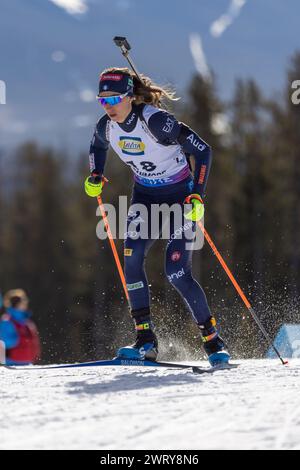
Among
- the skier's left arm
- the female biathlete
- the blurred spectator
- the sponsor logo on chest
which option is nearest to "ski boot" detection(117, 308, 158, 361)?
the female biathlete

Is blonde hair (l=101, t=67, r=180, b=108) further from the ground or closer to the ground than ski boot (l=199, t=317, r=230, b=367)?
further from the ground

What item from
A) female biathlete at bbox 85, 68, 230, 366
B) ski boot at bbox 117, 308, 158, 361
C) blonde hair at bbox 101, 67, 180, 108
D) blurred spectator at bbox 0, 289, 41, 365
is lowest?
blurred spectator at bbox 0, 289, 41, 365

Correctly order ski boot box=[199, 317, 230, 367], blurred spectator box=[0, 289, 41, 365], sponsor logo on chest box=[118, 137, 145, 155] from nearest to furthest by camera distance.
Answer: ski boot box=[199, 317, 230, 367], sponsor logo on chest box=[118, 137, 145, 155], blurred spectator box=[0, 289, 41, 365]

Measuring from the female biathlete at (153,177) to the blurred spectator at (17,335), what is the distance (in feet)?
8.13

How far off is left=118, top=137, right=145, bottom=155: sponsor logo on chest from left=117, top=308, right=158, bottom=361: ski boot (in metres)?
1.09

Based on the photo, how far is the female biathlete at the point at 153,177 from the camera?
5105 millimetres

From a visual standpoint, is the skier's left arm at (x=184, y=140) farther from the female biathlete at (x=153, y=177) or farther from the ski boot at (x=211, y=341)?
the ski boot at (x=211, y=341)

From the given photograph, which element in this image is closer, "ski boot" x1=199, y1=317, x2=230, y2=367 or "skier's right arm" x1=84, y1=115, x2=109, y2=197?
"ski boot" x1=199, y1=317, x2=230, y2=367

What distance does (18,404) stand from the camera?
11.2ft

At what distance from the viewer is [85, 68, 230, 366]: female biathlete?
5.11 metres

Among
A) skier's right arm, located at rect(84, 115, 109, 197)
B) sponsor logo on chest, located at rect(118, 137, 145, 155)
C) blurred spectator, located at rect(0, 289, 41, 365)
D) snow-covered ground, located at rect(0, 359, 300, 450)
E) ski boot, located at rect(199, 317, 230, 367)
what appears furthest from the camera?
blurred spectator, located at rect(0, 289, 41, 365)

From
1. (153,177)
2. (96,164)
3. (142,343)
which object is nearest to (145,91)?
(153,177)

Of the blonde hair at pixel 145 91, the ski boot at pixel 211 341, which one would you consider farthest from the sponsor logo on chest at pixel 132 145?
the ski boot at pixel 211 341

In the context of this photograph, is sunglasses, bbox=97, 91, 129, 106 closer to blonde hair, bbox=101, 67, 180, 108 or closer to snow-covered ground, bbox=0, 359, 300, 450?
blonde hair, bbox=101, 67, 180, 108
